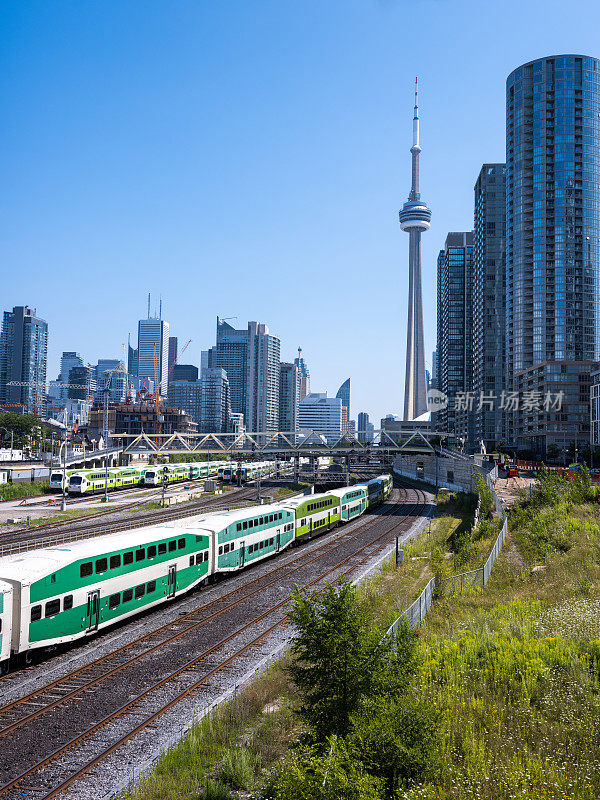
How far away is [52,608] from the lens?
24.1 m

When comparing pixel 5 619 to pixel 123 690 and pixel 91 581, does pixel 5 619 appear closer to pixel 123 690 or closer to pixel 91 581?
pixel 91 581

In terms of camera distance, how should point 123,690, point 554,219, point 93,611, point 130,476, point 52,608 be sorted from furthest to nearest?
point 554,219
point 130,476
point 93,611
point 52,608
point 123,690

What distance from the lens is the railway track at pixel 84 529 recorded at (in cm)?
4588

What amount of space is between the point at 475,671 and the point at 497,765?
5.31 metres

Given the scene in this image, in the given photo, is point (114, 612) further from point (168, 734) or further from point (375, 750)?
point (375, 750)

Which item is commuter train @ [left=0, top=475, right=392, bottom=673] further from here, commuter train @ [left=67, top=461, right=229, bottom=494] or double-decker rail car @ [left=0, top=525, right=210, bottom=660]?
commuter train @ [left=67, top=461, right=229, bottom=494]

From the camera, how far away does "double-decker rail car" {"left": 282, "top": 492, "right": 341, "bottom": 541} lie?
177 feet

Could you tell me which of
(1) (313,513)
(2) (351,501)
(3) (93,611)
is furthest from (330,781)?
(2) (351,501)

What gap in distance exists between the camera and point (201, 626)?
98.8ft

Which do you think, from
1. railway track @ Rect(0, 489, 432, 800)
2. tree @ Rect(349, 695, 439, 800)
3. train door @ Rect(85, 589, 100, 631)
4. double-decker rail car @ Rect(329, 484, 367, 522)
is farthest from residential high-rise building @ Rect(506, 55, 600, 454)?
tree @ Rect(349, 695, 439, 800)

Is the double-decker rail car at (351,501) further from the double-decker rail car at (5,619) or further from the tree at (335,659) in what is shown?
the tree at (335,659)

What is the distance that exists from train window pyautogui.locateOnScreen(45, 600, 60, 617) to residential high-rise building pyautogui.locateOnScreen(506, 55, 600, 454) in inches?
6316

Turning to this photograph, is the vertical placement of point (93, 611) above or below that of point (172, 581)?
above

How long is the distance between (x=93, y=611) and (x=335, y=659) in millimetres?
15558
